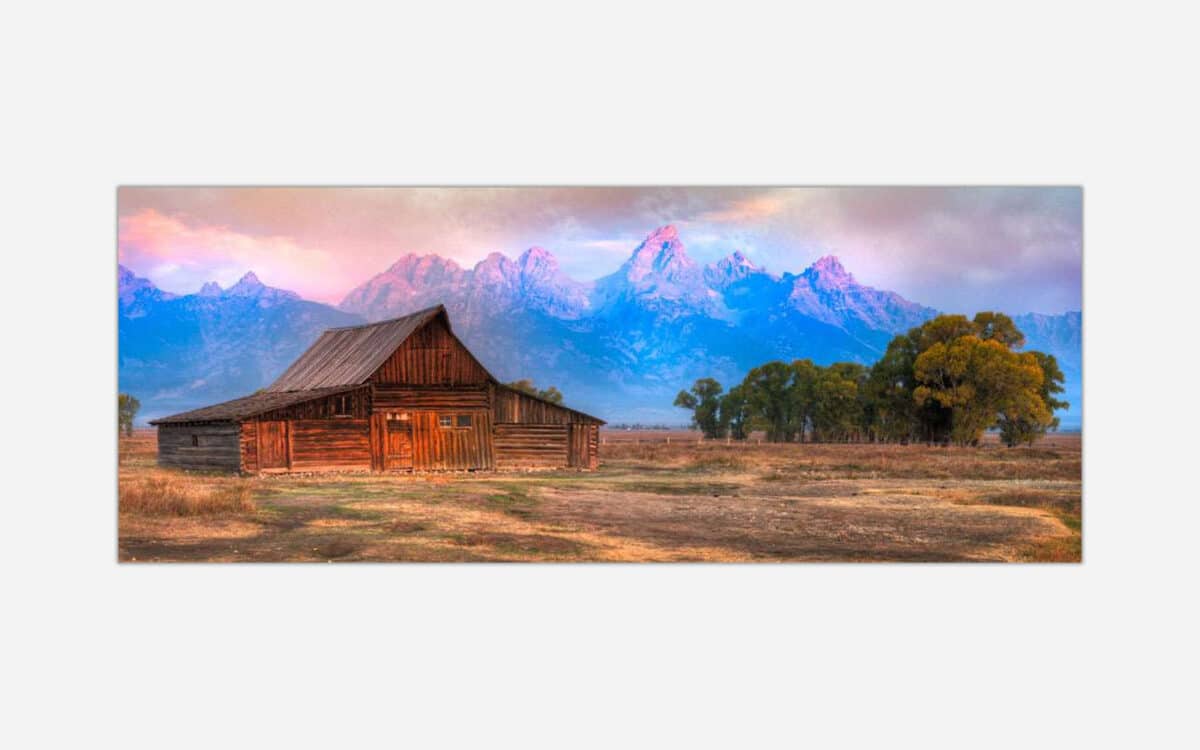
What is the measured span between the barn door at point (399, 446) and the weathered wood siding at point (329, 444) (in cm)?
52

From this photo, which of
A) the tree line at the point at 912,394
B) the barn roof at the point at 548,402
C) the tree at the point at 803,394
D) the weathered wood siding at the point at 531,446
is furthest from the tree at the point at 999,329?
the weathered wood siding at the point at 531,446

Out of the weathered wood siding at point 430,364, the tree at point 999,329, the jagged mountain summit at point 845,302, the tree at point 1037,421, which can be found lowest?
the tree at point 1037,421

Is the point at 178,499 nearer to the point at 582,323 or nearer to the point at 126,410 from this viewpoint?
the point at 126,410

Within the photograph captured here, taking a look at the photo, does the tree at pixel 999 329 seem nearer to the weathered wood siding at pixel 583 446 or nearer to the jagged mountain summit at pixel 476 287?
the jagged mountain summit at pixel 476 287

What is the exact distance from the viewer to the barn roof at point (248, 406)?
82.8 ft

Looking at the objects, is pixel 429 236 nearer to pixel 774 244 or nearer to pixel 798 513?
pixel 774 244

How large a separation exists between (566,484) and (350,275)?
24.3 ft

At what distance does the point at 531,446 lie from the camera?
92.8 feet

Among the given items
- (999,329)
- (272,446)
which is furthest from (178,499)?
(999,329)

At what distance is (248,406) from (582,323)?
876 centimetres

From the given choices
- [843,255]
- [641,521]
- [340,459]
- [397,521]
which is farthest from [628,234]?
[340,459]

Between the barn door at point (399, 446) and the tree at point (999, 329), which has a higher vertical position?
the tree at point (999, 329)

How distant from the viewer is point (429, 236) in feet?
72.9

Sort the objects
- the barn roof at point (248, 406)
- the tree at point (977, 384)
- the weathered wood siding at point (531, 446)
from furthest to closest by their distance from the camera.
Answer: the weathered wood siding at point (531, 446)
the barn roof at point (248, 406)
the tree at point (977, 384)
